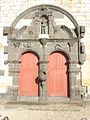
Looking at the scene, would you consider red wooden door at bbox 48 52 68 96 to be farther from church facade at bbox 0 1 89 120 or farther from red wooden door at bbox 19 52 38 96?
red wooden door at bbox 19 52 38 96

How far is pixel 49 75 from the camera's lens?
31.4ft

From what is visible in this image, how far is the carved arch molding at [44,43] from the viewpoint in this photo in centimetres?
934

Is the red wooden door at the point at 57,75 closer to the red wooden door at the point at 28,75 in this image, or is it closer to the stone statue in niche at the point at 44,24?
the red wooden door at the point at 28,75

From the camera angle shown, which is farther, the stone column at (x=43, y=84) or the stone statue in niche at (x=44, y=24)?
the stone statue in niche at (x=44, y=24)

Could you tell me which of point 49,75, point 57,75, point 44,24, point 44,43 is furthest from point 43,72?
point 44,24

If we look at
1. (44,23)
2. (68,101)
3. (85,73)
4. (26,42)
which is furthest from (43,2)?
(68,101)

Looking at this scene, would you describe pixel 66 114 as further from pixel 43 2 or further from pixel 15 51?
pixel 43 2

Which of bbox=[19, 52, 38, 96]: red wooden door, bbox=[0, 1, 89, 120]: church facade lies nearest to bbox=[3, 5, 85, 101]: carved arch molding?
bbox=[0, 1, 89, 120]: church facade

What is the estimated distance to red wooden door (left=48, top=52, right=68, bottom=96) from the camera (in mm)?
9484

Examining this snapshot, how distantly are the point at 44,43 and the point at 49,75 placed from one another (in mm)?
1307

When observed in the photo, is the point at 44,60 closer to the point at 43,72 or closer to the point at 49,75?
the point at 43,72

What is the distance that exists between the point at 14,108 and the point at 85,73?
3.05 meters

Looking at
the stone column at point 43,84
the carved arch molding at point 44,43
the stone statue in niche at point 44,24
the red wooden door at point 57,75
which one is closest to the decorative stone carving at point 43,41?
the carved arch molding at point 44,43

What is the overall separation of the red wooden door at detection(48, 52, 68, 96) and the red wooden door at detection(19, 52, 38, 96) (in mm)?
571
